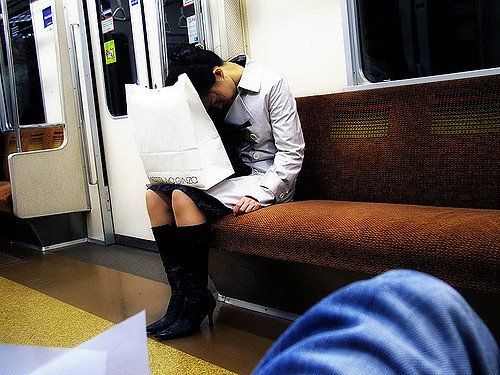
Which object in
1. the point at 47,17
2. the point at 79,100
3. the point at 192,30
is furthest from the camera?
the point at 47,17

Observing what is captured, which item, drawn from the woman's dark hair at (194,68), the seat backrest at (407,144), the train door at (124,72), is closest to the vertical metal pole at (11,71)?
the train door at (124,72)

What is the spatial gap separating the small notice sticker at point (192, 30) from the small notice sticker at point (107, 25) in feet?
3.52

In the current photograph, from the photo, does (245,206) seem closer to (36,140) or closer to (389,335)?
(389,335)

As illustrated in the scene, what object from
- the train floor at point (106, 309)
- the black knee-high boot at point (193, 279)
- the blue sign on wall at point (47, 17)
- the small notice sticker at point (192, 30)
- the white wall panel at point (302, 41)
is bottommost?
the train floor at point (106, 309)

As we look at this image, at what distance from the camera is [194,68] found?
2.82 m

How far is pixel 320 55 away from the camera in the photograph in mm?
3326

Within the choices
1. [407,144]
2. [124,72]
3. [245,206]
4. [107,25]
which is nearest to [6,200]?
[124,72]

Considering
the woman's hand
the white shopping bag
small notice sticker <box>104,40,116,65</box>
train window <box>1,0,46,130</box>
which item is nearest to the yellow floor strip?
the woman's hand

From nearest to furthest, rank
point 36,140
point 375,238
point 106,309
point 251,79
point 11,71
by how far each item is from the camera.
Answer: point 375,238 < point 251,79 < point 106,309 < point 11,71 < point 36,140

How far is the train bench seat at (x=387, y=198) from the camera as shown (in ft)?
6.29

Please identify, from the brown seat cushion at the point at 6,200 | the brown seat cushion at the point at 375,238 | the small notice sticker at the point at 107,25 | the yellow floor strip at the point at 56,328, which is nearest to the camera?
the brown seat cushion at the point at 375,238

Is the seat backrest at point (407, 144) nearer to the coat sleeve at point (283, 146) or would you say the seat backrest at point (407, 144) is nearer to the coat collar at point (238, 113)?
the coat sleeve at point (283, 146)

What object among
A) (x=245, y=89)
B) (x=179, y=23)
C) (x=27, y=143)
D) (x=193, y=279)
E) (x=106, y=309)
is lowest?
(x=106, y=309)

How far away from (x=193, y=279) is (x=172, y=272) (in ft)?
0.53
